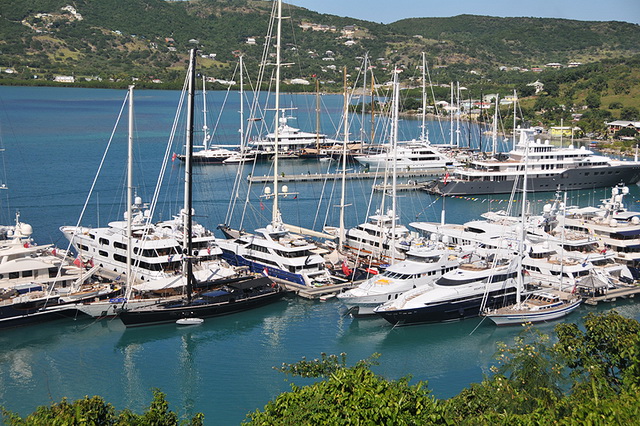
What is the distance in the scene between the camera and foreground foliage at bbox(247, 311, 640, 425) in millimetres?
14117

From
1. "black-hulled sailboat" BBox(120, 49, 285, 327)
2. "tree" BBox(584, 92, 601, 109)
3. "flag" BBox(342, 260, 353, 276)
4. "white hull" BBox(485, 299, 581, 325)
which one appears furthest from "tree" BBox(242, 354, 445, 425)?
"tree" BBox(584, 92, 601, 109)

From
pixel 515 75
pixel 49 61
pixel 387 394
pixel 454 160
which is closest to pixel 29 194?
pixel 454 160

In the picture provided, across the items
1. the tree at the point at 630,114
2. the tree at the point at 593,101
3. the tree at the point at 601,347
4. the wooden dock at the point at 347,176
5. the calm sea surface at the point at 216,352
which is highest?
the tree at the point at 593,101

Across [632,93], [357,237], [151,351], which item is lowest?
[151,351]

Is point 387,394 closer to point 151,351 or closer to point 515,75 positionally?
point 151,351

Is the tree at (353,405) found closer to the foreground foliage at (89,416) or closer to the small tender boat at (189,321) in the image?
the foreground foliage at (89,416)

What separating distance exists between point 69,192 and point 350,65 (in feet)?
495

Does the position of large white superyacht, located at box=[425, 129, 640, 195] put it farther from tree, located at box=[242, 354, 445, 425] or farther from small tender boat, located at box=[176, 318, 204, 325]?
tree, located at box=[242, 354, 445, 425]

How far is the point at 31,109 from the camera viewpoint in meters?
122

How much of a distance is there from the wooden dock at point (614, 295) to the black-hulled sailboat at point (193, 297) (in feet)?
43.5

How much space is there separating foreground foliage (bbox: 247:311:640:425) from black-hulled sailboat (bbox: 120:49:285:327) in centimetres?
987

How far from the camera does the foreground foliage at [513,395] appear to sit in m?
14.1

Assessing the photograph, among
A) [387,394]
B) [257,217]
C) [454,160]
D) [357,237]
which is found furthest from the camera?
[454,160]

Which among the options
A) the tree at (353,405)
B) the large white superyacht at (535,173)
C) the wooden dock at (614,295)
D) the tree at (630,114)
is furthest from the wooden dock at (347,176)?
the tree at (630,114)
